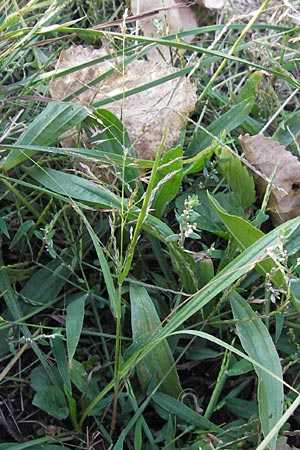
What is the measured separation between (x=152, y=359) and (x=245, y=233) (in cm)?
24

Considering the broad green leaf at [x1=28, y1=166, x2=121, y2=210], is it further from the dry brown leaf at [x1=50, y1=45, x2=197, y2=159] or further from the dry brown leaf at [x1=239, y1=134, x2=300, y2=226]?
the dry brown leaf at [x1=239, y1=134, x2=300, y2=226]

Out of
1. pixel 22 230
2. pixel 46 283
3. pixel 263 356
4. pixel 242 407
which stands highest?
pixel 22 230

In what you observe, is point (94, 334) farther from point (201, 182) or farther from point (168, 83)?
point (168, 83)

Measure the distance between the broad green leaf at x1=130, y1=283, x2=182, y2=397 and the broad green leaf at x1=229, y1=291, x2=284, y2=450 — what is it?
12 cm

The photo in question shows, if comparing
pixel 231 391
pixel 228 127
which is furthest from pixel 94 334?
pixel 228 127

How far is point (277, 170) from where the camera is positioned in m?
1.13

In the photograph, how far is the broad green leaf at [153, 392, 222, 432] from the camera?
2.91 ft

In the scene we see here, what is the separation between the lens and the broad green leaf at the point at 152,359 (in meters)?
0.92

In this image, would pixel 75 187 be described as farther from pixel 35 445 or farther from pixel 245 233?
pixel 35 445

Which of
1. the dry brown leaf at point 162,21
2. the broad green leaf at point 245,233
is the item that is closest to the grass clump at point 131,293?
the broad green leaf at point 245,233

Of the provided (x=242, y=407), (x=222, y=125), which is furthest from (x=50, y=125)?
(x=242, y=407)

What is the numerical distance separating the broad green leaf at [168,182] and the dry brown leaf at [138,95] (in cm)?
12

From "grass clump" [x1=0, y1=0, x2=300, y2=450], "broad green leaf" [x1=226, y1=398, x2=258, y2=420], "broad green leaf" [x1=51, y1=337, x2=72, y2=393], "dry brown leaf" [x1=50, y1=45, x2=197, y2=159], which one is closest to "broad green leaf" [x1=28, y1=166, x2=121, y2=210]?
"grass clump" [x1=0, y1=0, x2=300, y2=450]

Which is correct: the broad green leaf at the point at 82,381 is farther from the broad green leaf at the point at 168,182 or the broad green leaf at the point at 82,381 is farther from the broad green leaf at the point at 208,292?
the broad green leaf at the point at 168,182
